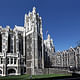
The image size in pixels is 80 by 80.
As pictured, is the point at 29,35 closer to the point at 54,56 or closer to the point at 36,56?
the point at 36,56

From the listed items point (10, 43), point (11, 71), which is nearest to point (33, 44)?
point (10, 43)

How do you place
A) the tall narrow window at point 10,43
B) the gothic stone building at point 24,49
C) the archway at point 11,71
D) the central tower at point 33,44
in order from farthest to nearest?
1. the tall narrow window at point 10,43
2. the central tower at point 33,44
3. the archway at point 11,71
4. the gothic stone building at point 24,49

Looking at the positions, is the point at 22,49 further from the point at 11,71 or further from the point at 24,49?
the point at 11,71

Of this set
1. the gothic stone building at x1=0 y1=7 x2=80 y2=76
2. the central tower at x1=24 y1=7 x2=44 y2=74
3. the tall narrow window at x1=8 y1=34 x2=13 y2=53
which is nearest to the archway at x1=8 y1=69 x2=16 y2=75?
the gothic stone building at x1=0 y1=7 x2=80 y2=76

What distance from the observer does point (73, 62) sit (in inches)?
3533

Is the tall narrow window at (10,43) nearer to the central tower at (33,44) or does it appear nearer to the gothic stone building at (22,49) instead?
the gothic stone building at (22,49)

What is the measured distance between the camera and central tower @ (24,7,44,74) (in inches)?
2198

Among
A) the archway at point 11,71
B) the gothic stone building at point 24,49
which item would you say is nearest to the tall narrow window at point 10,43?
the gothic stone building at point 24,49

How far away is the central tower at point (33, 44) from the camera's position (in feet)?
183

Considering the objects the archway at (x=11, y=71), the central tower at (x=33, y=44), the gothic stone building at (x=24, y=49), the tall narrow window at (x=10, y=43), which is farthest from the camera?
the tall narrow window at (x=10, y=43)

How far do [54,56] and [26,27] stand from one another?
54808 mm

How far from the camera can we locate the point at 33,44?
56906 mm

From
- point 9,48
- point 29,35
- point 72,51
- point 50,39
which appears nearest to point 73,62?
point 72,51

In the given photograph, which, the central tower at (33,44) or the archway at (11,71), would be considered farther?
the central tower at (33,44)
